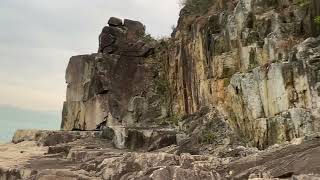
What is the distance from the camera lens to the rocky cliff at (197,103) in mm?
14984

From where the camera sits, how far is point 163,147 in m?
22.6

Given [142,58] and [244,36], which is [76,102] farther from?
[244,36]

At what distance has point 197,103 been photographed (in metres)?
28.0

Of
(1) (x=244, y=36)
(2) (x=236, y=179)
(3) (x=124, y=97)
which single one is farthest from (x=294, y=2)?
(3) (x=124, y=97)

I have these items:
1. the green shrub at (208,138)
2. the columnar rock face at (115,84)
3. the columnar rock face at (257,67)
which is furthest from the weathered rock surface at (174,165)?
the columnar rock face at (115,84)

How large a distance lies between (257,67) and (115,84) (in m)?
15.6

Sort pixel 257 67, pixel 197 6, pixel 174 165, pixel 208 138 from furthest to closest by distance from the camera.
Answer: pixel 197 6
pixel 208 138
pixel 257 67
pixel 174 165

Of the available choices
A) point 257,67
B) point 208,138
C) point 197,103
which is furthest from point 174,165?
point 197,103

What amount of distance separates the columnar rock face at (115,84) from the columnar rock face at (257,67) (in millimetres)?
4593

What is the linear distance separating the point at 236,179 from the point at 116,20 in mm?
27059

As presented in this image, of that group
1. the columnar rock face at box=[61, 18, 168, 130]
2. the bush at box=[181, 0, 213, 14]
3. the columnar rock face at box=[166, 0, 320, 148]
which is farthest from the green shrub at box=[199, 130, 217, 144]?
the bush at box=[181, 0, 213, 14]

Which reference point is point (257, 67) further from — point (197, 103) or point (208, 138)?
point (197, 103)

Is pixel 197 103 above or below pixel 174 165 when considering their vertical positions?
above

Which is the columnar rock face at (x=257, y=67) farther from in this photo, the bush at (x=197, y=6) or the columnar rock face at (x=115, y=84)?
the columnar rock face at (x=115, y=84)
